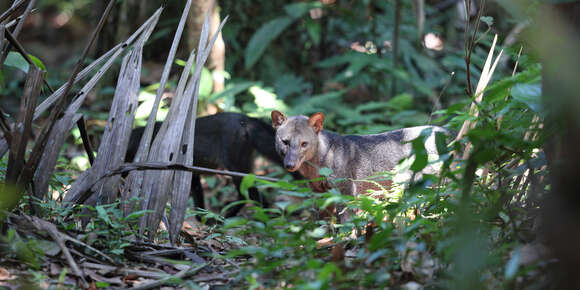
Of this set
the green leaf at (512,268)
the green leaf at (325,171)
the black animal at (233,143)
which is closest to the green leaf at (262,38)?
the black animal at (233,143)

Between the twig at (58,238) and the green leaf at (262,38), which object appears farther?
the green leaf at (262,38)

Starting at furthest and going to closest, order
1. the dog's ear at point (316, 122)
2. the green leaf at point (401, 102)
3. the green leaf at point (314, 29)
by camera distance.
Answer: the green leaf at point (314, 29) → the green leaf at point (401, 102) → the dog's ear at point (316, 122)

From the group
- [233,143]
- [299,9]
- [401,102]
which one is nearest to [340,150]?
[233,143]

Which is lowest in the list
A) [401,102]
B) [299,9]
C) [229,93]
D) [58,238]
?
[58,238]

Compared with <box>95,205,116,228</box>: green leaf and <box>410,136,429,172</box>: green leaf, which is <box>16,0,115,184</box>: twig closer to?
<box>95,205,116,228</box>: green leaf

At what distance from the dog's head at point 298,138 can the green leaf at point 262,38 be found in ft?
10.3

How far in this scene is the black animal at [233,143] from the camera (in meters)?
6.10

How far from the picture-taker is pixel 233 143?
243 inches

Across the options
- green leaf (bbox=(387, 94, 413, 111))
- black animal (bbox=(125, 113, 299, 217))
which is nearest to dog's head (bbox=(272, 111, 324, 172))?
black animal (bbox=(125, 113, 299, 217))

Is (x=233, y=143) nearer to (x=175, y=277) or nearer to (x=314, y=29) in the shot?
(x=314, y=29)

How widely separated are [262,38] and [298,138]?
378 centimetres

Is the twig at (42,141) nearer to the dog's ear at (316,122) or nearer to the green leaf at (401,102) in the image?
the dog's ear at (316,122)

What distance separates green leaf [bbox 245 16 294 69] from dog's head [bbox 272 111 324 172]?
314 centimetres

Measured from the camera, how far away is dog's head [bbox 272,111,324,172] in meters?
4.79
